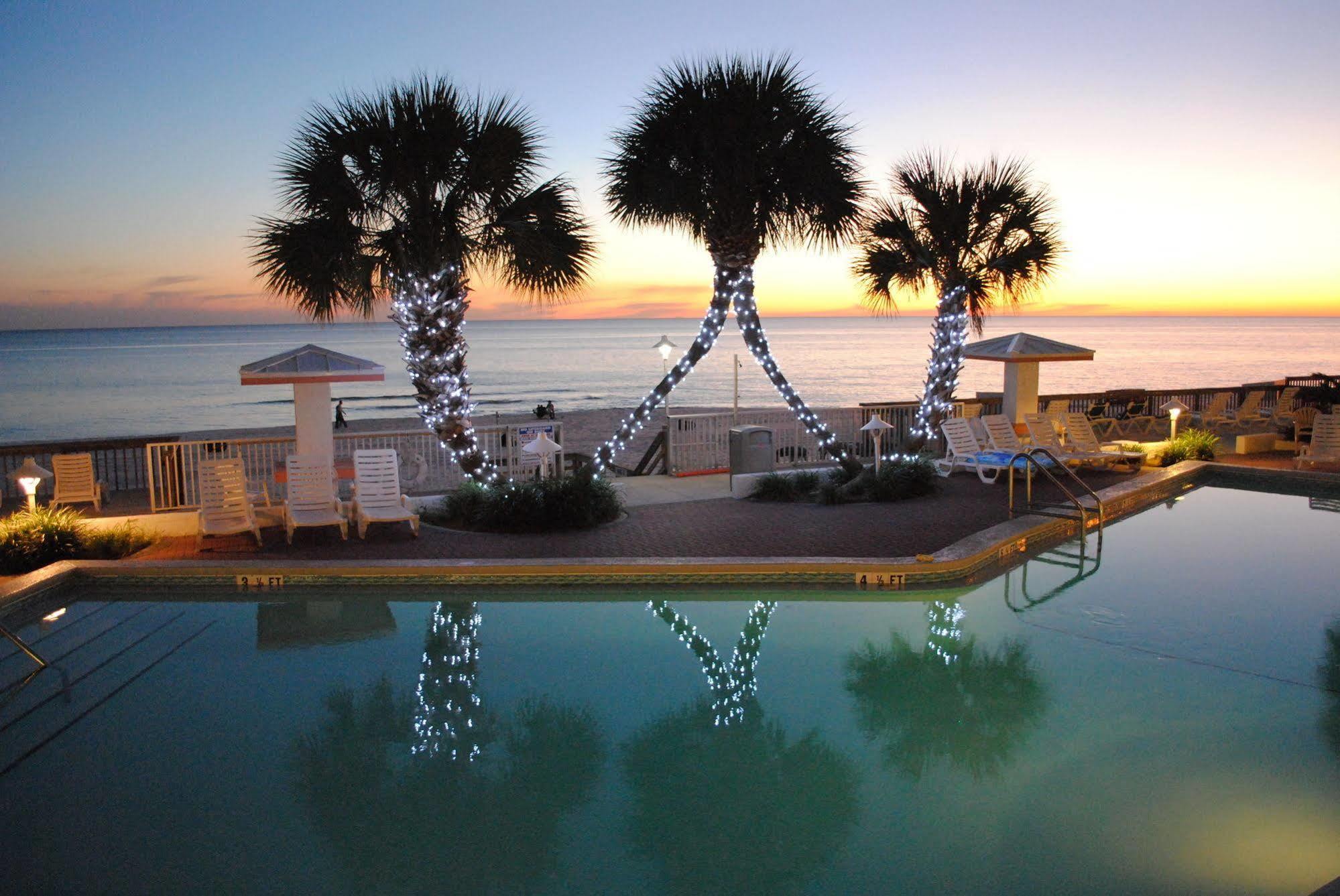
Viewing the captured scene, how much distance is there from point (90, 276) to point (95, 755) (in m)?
40.2

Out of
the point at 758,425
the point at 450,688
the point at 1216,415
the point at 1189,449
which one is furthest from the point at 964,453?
the point at 450,688

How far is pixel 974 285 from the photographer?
1393cm

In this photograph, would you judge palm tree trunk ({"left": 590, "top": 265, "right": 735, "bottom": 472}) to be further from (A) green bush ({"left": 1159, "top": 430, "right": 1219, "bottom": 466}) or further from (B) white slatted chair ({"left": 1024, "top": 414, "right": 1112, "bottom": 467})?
(A) green bush ({"left": 1159, "top": 430, "right": 1219, "bottom": 466})

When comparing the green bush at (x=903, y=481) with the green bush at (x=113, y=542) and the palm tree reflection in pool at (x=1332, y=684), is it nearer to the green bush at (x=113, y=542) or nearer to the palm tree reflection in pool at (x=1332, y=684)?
the palm tree reflection in pool at (x=1332, y=684)

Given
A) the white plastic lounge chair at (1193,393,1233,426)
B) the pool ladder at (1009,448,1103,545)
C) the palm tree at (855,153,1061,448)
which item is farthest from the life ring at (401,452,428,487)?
the white plastic lounge chair at (1193,393,1233,426)

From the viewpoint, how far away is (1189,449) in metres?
14.6

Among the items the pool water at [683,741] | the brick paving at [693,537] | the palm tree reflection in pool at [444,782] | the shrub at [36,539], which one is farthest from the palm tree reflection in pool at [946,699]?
the shrub at [36,539]

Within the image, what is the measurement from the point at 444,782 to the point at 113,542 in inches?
243

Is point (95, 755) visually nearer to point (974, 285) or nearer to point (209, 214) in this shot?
point (974, 285)

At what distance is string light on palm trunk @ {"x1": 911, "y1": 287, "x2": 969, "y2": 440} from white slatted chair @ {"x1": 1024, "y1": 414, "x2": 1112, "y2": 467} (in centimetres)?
130

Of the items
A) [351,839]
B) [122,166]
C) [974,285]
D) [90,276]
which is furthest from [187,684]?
[90,276]

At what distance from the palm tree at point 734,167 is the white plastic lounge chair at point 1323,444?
806 cm

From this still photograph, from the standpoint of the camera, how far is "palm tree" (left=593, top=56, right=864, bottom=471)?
10.9 meters

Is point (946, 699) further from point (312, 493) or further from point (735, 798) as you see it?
point (312, 493)
